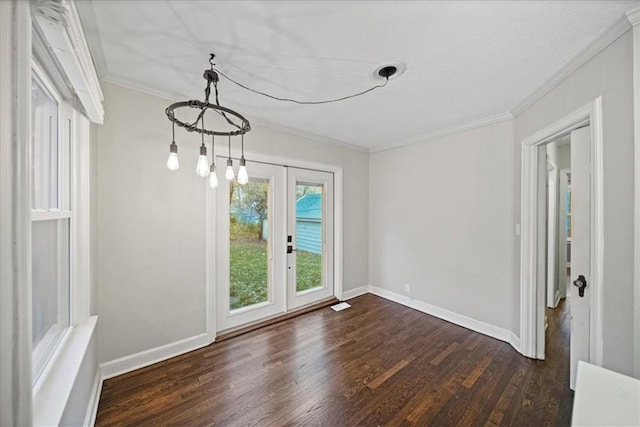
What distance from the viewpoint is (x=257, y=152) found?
9.51ft

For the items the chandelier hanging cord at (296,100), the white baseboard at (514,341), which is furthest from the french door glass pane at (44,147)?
the white baseboard at (514,341)

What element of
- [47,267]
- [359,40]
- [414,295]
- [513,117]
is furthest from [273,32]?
[414,295]

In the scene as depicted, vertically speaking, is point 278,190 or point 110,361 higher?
point 278,190

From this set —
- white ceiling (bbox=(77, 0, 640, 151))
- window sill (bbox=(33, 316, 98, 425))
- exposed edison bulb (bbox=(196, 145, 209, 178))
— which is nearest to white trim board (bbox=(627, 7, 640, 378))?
white ceiling (bbox=(77, 0, 640, 151))

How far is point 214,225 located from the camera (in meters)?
2.57

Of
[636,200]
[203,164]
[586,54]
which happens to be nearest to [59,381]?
[203,164]

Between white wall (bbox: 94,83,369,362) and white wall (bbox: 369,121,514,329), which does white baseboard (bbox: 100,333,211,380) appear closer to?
white wall (bbox: 94,83,369,362)

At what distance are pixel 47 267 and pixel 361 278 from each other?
364cm

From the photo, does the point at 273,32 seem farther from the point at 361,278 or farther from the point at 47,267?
the point at 361,278

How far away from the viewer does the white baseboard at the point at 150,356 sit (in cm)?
203

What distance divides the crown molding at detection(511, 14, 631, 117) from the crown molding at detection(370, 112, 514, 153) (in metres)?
0.39

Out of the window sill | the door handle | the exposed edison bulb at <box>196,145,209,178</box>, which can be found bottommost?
the window sill

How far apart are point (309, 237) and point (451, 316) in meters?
2.11

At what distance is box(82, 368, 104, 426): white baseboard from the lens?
157 cm
